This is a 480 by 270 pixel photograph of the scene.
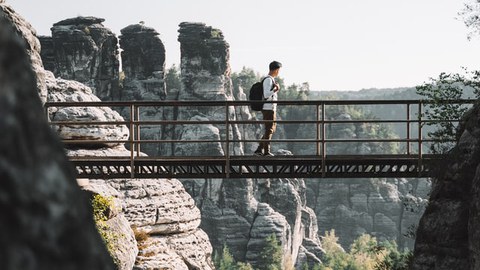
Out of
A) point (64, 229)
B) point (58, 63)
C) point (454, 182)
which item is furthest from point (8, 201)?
point (58, 63)

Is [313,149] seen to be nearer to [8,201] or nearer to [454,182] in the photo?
[454,182]

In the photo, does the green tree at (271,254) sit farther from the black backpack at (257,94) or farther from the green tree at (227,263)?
the black backpack at (257,94)

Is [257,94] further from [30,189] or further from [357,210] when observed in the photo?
[357,210]

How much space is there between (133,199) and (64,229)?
2231 centimetres

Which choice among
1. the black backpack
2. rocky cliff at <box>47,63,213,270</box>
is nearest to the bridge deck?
the black backpack

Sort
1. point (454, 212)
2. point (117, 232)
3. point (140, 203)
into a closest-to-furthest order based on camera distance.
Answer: point (454, 212) < point (117, 232) < point (140, 203)

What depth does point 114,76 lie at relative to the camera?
88500 mm

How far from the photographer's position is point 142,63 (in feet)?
292

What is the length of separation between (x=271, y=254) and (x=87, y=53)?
2994cm

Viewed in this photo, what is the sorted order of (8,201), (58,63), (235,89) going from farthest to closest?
(235,89) → (58,63) → (8,201)

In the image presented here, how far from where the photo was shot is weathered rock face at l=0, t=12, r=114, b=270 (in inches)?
42.3

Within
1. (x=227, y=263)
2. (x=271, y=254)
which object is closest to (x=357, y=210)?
(x=271, y=254)

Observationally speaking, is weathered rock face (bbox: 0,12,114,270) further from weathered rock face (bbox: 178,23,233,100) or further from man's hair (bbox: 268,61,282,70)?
weathered rock face (bbox: 178,23,233,100)

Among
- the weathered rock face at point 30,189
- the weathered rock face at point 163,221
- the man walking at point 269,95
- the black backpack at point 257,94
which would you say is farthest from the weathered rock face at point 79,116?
the weathered rock face at point 30,189
